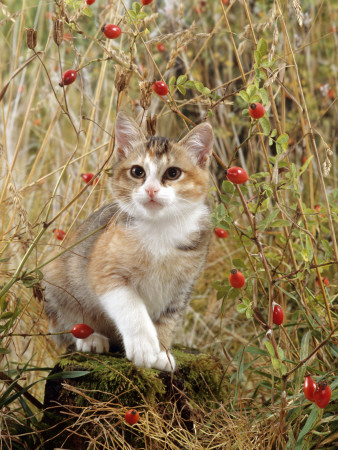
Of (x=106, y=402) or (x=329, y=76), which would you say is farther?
(x=329, y=76)

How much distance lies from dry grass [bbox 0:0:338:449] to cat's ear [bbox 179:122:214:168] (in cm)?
7

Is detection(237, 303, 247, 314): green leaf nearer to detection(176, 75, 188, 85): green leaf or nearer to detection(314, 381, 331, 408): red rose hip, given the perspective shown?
detection(314, 381, 331, 408): red rose hip

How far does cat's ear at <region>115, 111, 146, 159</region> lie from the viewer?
2.07m

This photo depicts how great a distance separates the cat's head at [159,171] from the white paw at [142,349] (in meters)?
0.44

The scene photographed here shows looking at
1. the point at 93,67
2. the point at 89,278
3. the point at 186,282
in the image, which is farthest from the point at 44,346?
the point at 93,67

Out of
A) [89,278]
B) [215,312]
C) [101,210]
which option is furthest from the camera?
[215,312]

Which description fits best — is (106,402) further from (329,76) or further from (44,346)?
(329,76)

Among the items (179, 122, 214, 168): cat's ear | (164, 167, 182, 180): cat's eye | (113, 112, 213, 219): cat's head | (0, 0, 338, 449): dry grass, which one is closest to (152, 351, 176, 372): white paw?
(0, 0, 338, 449): dry grass

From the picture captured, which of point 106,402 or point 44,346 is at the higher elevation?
point 106,402

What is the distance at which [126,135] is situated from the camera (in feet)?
6.98

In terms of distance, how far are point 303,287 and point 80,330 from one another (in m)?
0.80

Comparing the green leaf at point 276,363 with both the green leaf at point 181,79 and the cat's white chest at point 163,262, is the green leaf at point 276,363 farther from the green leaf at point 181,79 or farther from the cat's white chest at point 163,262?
the green leaf at point 181,79

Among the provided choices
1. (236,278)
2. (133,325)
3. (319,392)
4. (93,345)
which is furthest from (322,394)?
(93,345)

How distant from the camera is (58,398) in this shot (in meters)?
1.87
